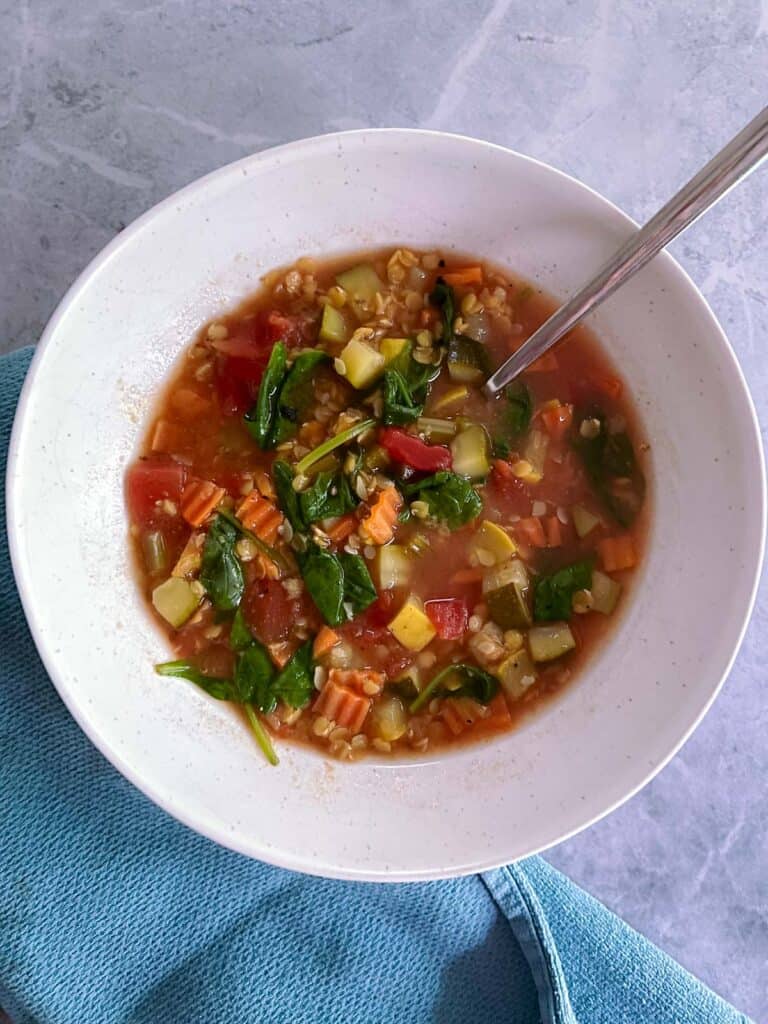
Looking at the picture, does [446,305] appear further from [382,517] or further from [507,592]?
[507,592]

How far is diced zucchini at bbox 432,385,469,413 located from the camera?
9.88 ft

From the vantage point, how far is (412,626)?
9.77 ft

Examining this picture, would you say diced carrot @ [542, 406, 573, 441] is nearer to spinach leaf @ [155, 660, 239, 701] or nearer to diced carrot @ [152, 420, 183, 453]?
diced carrot @ [152, 420, 183, 453]

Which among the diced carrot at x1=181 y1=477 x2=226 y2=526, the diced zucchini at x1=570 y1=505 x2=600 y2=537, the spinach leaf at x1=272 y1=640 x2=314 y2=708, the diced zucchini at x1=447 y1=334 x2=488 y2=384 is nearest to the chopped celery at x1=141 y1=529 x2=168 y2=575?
the diced carrot at x1=181 y1=477 x2=226 y2=526

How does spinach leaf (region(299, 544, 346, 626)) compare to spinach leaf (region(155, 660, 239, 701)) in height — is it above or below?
above

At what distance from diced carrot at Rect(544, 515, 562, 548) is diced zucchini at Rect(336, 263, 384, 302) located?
0.93 metres

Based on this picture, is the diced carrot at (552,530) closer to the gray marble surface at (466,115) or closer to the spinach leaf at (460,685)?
the spinach leaf at (460,685)

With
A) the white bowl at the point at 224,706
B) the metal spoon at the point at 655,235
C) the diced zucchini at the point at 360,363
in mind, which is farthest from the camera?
the diced zucchini at the point at 360,363

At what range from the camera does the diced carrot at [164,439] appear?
119 inches

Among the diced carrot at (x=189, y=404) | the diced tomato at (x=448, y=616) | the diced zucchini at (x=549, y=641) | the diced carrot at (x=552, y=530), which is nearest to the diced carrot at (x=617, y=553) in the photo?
the diced carrot at (x=552, y=530)

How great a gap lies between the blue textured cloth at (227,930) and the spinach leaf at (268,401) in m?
0.77

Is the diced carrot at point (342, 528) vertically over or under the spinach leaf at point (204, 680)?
over

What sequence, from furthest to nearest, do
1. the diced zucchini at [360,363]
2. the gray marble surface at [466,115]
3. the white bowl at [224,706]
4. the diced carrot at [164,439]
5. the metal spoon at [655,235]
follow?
the gray marble surface at [466,115] → the diced carrot at [164,439] → the diced zucchini at [360,363] → the white bowl at [224,706] → the metal spoon at [655,235]

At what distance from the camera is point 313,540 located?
2.97 m
